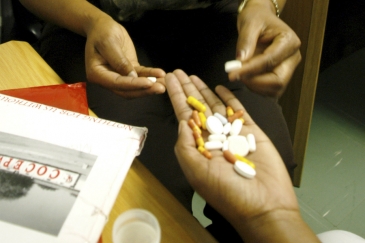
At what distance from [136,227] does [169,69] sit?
1.58 ft

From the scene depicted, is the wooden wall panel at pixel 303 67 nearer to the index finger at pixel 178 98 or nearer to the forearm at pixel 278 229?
the index finger at pixel 178 98

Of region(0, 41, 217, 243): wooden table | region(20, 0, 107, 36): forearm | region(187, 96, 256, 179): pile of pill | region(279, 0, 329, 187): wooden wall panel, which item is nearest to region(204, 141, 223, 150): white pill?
region(187, 96, 256, 179): pile of pill

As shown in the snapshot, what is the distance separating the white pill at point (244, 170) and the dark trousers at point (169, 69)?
152 millimetres

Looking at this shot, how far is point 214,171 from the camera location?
20.6 inches

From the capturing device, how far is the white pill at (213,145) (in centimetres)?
57

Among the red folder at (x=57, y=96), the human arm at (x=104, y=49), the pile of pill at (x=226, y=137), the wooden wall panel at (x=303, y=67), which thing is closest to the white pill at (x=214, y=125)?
the pile of pill at (x=226, y=137)

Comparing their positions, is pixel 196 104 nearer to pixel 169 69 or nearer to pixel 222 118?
pixel 222 118

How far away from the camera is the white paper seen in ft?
1.34

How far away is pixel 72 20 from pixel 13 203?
475 millimetres

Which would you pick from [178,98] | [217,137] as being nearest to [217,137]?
[217,137]

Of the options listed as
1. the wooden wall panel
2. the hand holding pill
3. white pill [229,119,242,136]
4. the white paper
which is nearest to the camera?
the white paper

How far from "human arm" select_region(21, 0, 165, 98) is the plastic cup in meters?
0.25

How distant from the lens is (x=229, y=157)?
55cm

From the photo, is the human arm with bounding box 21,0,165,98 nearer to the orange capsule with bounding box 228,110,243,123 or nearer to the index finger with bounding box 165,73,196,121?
the index finger with bounding box 165,73,196,121
